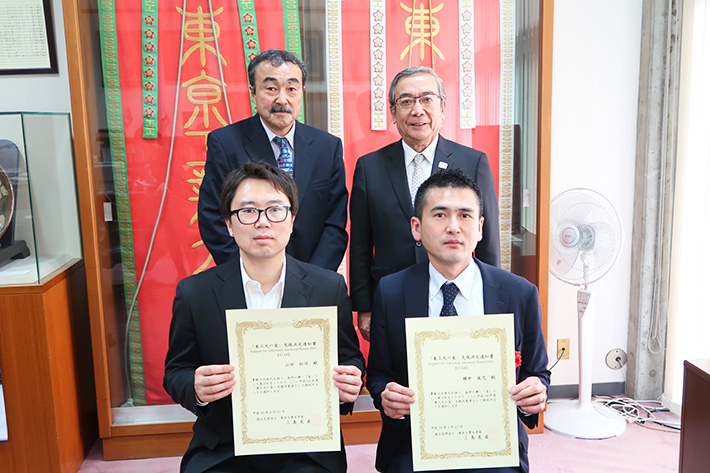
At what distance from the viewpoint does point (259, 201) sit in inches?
56.9

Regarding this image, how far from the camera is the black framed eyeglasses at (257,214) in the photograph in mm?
1439

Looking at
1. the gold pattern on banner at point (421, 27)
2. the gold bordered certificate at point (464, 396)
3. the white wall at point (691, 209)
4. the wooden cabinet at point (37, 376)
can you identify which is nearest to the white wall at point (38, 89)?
the wooden cabinet at point (37, 376)

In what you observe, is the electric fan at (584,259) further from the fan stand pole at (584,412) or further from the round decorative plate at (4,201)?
the round decorative plate at (4,201)

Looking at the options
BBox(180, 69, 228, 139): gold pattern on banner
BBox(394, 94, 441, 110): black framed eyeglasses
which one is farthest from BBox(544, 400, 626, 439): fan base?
BBox(180, 69, 228, 139): gold pattern on banner

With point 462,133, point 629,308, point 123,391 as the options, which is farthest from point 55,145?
point 629,308

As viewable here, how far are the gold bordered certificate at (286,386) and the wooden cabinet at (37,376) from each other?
1.26 m

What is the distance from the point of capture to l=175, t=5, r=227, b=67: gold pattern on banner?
95.7 inches

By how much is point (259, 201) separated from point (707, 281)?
239 centimetres

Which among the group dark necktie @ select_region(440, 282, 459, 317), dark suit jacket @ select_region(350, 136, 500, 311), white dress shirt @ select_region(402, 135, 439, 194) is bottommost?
dark necktie @ select_region(440, 282, 459, 317)

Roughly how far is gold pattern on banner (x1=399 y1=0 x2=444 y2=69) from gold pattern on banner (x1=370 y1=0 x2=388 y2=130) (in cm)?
10

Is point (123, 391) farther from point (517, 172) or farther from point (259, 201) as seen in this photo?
point (517, 172)

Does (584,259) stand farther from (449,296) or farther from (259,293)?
(259,293)

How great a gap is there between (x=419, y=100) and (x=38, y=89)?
196 centimetres

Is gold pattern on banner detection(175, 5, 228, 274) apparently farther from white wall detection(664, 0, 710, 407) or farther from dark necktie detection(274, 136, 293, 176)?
white wall detection(664, 0, 710, 407)
